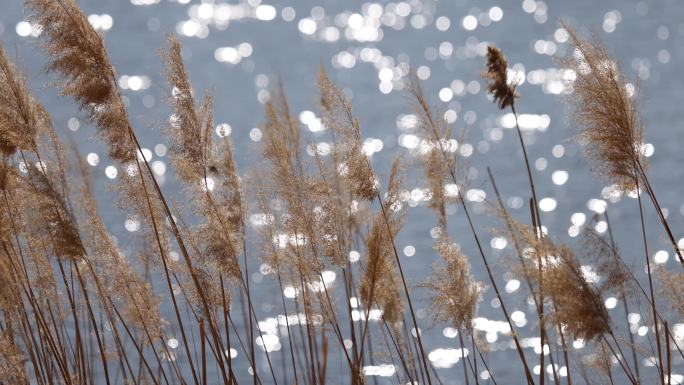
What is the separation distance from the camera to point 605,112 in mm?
3041

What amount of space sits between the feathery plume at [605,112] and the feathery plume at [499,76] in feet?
0.66

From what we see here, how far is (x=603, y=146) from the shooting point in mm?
3086

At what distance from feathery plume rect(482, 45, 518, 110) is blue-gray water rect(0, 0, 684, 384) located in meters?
4.96

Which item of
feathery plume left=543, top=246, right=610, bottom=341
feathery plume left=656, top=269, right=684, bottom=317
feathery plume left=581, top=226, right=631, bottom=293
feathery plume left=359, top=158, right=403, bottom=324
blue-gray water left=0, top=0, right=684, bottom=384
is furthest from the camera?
blue-gray water left=0, top=0, right=684, bottom=384

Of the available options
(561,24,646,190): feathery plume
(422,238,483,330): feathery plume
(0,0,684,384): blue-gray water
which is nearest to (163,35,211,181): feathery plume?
(422,238,483,330): feathery plume

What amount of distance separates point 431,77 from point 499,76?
1556cm

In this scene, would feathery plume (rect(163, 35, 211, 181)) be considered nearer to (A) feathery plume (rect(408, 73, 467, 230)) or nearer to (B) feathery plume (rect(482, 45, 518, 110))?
(A) feathery plume (rect(408, 73, 467, 230))

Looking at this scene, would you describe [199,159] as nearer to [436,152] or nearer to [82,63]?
[82,63]

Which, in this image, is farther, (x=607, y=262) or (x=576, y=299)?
(x=607, y=262)

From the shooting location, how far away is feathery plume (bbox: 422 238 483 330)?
327 centimetres

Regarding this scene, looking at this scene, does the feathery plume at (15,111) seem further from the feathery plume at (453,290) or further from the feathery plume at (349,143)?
the feathery plume at (453,290)

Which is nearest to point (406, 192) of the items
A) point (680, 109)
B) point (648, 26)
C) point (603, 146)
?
point (603, 146)

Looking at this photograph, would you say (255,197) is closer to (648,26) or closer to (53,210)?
(53,210)

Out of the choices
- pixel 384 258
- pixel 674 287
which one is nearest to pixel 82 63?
pixel 384 258
